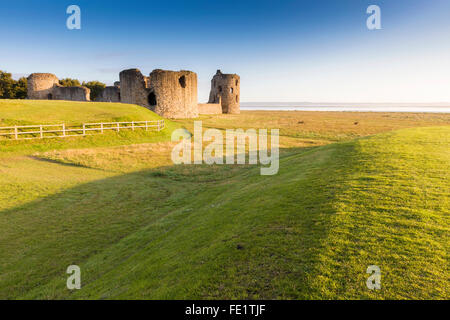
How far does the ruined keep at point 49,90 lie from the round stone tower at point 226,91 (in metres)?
32.7

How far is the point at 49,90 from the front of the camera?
1954 inches

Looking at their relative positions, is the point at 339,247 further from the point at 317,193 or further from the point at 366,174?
the point at 366,174

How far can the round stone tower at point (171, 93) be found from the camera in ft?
149

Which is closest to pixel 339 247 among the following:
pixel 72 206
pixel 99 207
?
pixel 99 207

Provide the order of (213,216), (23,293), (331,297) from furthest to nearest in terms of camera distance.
Result: (213,216)
(23,293)
(331,297)

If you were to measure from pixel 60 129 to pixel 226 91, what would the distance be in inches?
2056

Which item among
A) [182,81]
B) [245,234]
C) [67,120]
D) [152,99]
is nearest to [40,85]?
[152,99]

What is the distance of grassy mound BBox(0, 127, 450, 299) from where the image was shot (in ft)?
12.3

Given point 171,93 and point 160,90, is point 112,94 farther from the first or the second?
point 171,93

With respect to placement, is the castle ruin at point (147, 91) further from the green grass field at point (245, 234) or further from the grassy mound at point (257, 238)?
the grassy mound at point (257, 238)

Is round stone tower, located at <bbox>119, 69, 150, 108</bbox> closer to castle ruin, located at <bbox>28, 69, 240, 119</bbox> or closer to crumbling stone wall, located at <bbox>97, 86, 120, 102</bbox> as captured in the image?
castle ruin, located at <bbox>28, 69, 240, 119</bbox>
